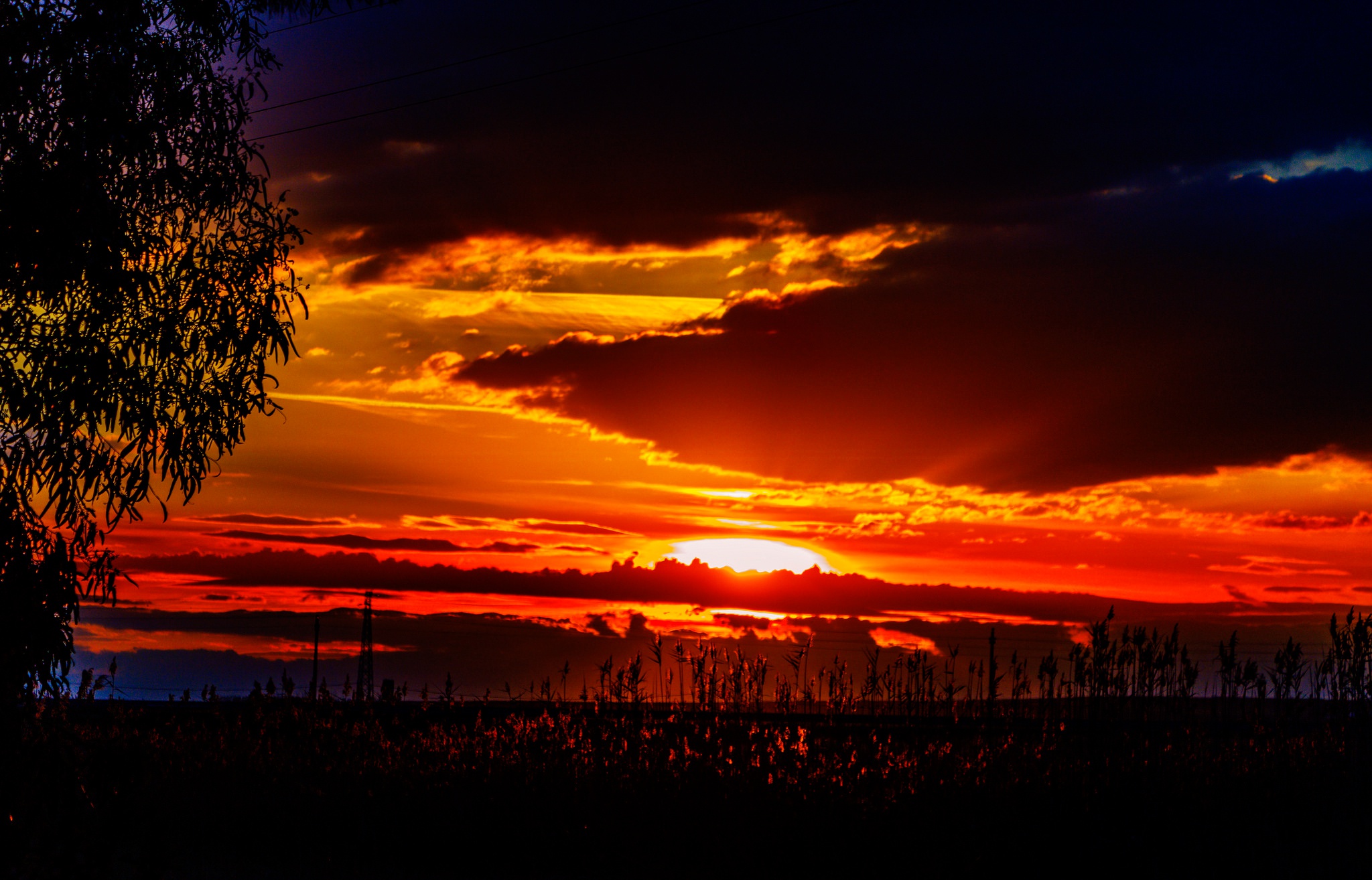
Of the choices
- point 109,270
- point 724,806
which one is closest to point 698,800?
point 724,806

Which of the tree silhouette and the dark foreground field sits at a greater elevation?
Result: the tree silhouette

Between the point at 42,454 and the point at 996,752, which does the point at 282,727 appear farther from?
the point at 996,752

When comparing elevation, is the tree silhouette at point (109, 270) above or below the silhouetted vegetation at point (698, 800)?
above

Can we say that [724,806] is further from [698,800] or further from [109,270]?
[109,270]

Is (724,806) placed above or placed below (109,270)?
below

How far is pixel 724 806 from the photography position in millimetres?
14898

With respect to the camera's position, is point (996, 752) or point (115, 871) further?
point (996, 752)

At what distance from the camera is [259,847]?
15297 millimetres

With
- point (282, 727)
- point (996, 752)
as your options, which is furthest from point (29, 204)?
point (996, 752)

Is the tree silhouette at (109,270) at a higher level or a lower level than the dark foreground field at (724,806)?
higher

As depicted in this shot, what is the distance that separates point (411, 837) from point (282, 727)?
7333 mm

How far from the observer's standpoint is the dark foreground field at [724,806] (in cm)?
1391

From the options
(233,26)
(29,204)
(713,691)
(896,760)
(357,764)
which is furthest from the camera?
(713,691)

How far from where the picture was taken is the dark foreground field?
13914 millimetres
